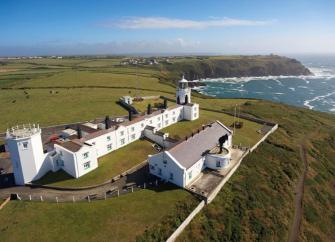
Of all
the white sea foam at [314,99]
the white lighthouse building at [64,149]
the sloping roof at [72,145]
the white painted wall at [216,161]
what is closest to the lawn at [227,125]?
the white lighthouse building at [64,149]

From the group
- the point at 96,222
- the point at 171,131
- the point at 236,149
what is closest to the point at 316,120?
the point at 236,149

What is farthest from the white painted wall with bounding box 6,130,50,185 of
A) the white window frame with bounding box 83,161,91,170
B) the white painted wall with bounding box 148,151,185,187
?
the white painted wall with bounding box 148,151,185,187

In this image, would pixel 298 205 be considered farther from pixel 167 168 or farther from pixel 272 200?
pixel 167 168

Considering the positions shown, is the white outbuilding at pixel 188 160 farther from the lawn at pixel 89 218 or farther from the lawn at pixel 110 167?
the lawn at pixel 110 167

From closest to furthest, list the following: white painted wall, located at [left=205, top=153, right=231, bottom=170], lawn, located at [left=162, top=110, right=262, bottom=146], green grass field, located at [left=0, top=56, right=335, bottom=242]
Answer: green grass field, located at [left=0, top=56, right=335, bottom=242]
white painted wall, located at [left=205, top=153, right=231, bottom=170]
lawn, located at [left=162, top=110, right=262, bottom=146]

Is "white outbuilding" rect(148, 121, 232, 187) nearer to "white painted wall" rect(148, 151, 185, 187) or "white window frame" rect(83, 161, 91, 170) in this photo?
"white painted wall" rect(148, 151, 185, 187)

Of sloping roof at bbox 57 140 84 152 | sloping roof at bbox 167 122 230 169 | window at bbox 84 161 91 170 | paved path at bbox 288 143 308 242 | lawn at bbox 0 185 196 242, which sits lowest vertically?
paved path at bbox 288 143 308 242
